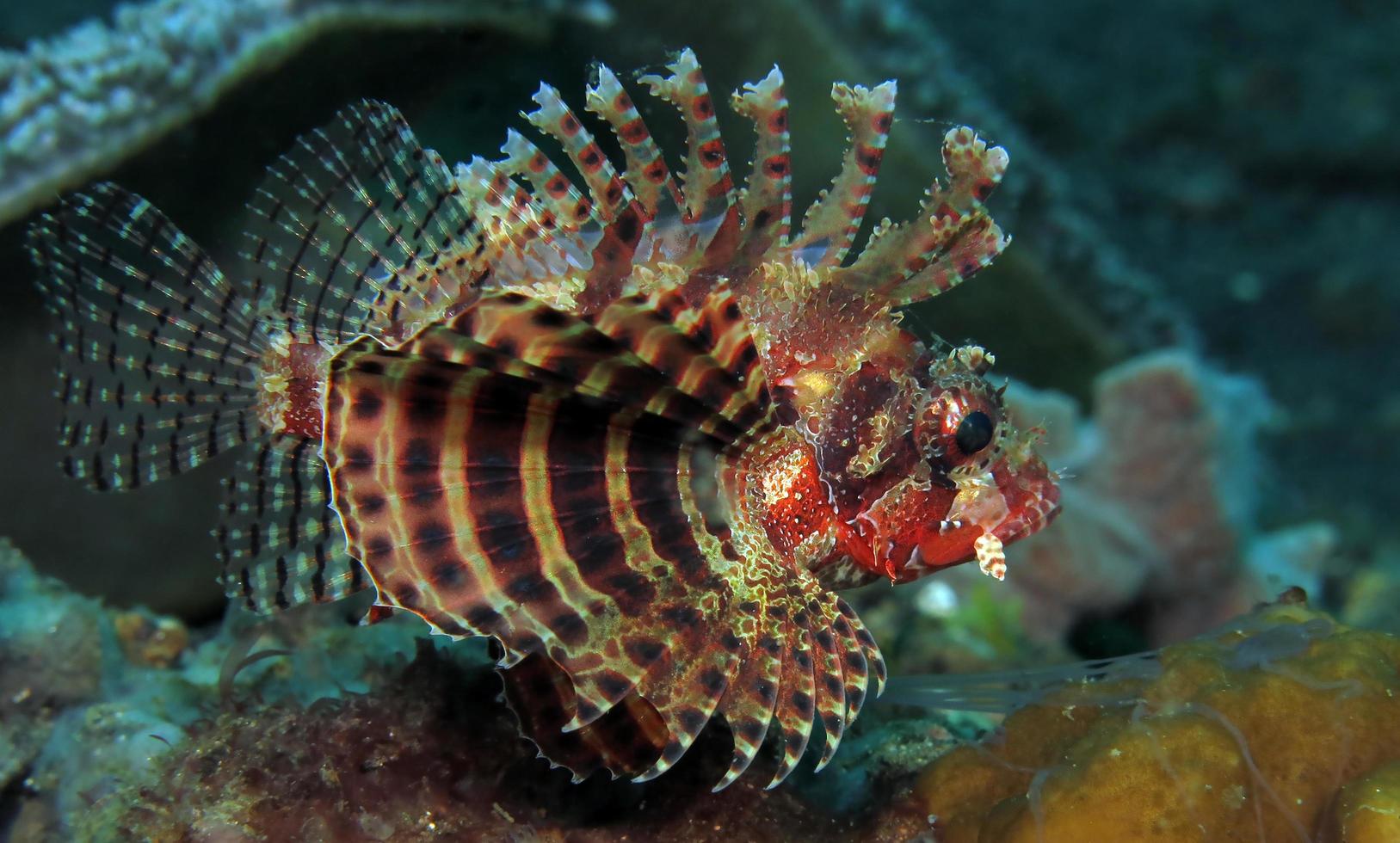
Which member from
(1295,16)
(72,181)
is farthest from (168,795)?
(1295,16)

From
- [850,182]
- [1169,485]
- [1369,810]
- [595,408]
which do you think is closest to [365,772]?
[595,408]

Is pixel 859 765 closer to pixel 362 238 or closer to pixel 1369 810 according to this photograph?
pixel 1369 810

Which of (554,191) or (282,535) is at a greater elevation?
(554,191)

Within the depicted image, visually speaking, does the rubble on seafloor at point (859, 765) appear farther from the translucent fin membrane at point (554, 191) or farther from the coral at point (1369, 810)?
the translucent fin membrane at point (554, 191)

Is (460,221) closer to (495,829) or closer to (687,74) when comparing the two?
(687,74)

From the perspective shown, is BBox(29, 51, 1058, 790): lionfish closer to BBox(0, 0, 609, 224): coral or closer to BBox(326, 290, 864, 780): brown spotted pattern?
BBox(326, 290, 864, 780): brown spotted pattern

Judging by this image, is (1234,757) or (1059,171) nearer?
(1234,757)
